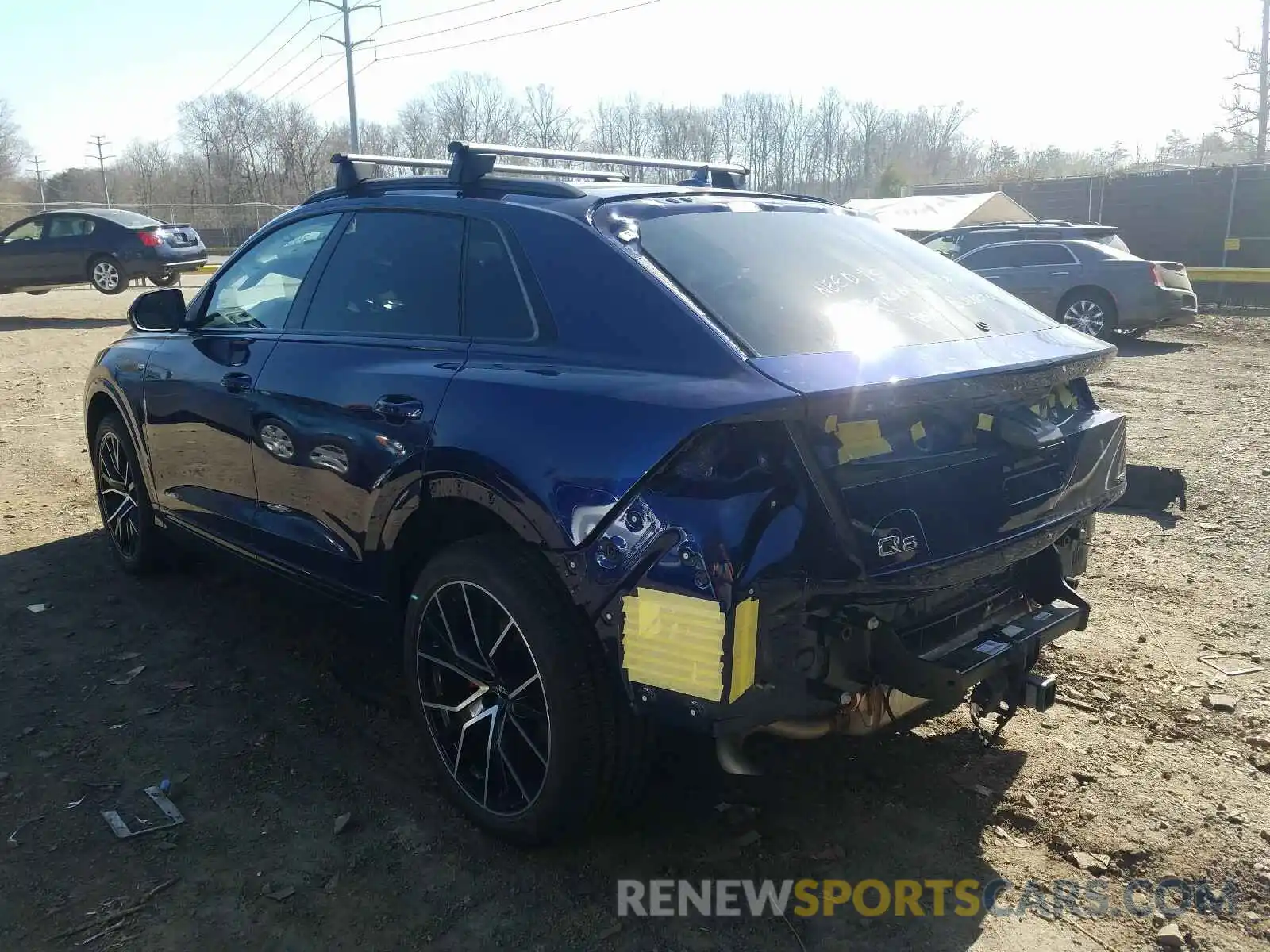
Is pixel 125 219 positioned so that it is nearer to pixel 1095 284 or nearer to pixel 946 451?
pixel 1095 284

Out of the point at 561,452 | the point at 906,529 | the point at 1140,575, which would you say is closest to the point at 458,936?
the point at 561,452

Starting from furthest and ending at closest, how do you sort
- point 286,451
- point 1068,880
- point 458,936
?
point 286,451 → point 1068,880 → point 458,936

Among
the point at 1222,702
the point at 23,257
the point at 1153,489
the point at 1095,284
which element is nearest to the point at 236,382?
the point at 1222,702

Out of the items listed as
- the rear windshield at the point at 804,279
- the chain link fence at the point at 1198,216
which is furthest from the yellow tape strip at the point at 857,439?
the chain link fence at the point at 1198,216

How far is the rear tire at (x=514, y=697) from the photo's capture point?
2512mm

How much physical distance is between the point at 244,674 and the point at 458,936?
1880mm

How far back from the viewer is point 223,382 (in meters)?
3.91

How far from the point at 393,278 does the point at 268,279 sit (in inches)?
35.4

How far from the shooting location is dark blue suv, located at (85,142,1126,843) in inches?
90.1

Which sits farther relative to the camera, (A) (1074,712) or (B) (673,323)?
(A) (1074,712)

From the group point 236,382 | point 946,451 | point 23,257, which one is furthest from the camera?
point 23,257

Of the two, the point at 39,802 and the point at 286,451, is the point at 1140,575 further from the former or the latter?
the point at 39,802

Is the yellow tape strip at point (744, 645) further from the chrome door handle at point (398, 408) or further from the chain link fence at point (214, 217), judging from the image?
the chain link fence at point (214, 217)

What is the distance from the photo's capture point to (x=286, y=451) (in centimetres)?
353
